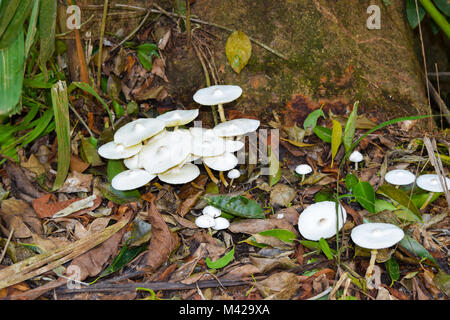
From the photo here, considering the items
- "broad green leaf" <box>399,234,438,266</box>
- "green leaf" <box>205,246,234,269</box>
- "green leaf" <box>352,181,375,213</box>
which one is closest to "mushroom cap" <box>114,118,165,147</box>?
"green leaf" <box>205,246,234,269</box>

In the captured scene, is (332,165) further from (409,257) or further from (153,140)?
(153,140)

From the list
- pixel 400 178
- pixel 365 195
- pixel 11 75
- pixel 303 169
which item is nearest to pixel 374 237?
pixel 365 195

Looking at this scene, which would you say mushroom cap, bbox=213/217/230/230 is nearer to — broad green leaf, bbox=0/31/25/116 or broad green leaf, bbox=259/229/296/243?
broad green leaf, bbox=259/229/296/243

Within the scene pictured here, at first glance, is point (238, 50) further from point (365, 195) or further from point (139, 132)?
point (365, 195)

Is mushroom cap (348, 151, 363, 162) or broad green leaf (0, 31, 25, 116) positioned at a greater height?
broad green leaf (0, 31, 25, 116)

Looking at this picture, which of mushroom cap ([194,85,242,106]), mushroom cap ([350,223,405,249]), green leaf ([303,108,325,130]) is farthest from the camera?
green leaf ([303,108,325,130])

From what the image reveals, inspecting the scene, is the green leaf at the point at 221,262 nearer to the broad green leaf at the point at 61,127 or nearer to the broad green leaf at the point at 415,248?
the broad green leaf at the point at 415,248

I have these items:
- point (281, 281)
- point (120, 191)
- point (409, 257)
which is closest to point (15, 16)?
point (120, 191)
